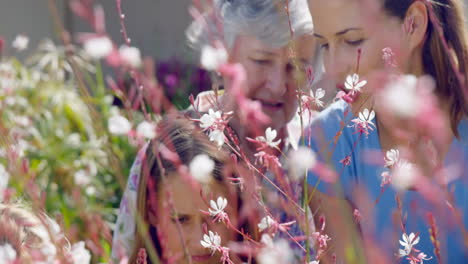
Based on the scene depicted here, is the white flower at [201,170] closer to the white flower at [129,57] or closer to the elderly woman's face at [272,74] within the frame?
the white flower at [129,57]

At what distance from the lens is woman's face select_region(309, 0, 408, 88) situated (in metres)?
1.33

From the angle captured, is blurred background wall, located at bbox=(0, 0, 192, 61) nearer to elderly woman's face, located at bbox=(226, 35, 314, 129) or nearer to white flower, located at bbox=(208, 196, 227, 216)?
elderly woman's face, located at bbox=(226, 35, 314, 129)

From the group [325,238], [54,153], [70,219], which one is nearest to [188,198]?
[325,238]

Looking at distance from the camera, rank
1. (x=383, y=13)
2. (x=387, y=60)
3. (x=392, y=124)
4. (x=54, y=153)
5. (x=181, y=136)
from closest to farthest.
A: (x=387, y=60)
(x=383, y=13)
(x=392, y=124)
(x=181, y=136)
(x=54, y=153)

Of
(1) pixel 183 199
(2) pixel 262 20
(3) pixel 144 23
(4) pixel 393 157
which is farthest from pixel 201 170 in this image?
(3) pixel 144 23

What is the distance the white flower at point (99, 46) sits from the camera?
512 mm

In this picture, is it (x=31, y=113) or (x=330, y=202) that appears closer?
(x=330, y=202)

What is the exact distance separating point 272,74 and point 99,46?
135cm

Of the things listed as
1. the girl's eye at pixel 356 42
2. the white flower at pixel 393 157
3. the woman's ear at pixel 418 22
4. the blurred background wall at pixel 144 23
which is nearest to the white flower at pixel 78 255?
the white flower at pixel 393 157

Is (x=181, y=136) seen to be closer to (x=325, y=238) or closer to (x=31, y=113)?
(x=325, y=238)

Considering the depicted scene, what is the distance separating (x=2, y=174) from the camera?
2.50 ft

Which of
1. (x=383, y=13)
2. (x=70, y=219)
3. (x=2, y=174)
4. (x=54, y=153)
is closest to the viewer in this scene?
(x=2, y=174)

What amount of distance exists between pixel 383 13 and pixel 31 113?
2287 mm

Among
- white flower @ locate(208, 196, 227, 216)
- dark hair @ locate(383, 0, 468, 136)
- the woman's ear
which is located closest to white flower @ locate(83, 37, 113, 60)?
white flower @ locate(208, 196, 227, 216)
